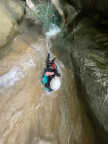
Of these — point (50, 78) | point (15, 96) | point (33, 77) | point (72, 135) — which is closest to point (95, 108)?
point (72, 135)

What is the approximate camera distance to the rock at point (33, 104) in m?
1.81

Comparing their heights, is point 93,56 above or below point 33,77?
above

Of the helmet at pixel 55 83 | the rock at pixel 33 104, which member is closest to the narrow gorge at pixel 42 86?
the rock at pixel 33 104

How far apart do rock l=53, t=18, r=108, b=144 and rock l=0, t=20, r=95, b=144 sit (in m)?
0.18

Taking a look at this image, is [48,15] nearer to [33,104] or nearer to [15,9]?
[15,9]

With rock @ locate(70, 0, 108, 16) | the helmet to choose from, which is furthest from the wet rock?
rock @ locate(70, 0, 108, 16)

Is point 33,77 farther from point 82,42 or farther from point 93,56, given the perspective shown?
point 82,42

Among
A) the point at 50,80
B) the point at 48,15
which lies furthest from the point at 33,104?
the point at 48,15

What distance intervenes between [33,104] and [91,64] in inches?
53.4

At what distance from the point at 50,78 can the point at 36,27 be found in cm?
143

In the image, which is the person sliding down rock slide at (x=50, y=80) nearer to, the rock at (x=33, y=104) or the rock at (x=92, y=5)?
the rock at (x=33, y=104)

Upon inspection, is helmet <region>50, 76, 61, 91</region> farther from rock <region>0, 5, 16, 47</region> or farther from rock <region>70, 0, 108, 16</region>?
rock <region>70, 0, 108, 16</region>

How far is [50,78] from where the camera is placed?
2.18 meters

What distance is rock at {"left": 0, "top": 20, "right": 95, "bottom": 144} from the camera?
181 centimetres
